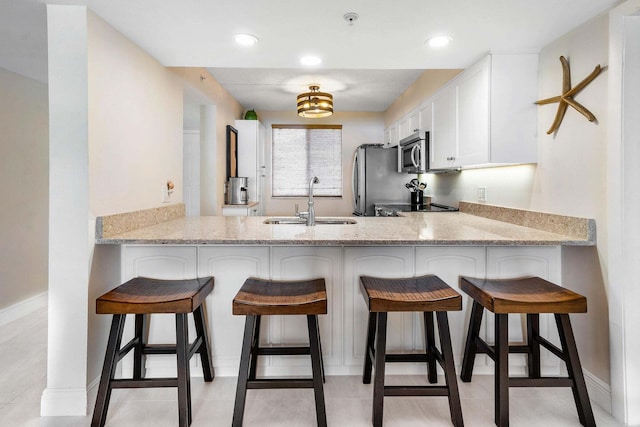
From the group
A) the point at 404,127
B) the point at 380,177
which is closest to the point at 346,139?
the point at 380,177

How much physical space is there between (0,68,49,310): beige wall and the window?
2.79 m

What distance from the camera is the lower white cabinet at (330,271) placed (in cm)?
208

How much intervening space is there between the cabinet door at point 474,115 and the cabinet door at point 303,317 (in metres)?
1.19

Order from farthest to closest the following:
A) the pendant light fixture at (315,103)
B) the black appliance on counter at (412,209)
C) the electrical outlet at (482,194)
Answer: the pendant light fixture at (315,103) < the black appliance on counter at (412,209) < the electrical outlet at (482,194)

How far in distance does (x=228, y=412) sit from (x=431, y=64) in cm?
242

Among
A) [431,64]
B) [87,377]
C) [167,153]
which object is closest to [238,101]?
[167,153]

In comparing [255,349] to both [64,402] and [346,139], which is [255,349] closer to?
[64,402]

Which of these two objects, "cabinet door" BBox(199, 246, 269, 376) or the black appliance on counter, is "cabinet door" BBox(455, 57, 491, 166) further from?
"cabinet door" BBox(199, 246, 269, 376)

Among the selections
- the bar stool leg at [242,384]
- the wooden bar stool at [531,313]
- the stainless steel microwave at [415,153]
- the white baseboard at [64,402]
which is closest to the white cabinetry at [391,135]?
the stainless steel microwave at [415,153]

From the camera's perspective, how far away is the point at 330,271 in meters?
2.11

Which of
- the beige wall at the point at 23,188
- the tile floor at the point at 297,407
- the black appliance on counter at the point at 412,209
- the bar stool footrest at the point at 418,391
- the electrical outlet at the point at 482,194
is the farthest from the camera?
the black appliance on counter at the point at 412,209

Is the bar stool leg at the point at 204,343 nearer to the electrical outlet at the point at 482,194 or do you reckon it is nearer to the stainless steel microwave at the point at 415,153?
the electrical outlet at the point at 482,194

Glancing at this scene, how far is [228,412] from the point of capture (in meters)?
1.82

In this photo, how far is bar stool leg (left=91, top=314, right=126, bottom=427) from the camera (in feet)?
5.47
